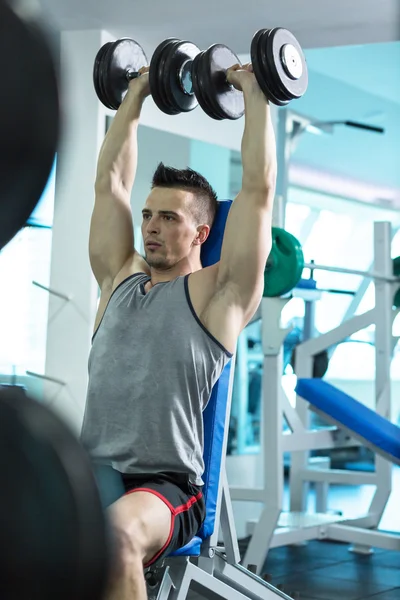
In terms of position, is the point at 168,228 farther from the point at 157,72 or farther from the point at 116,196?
the point at 157,72

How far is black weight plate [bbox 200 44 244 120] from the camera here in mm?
2078

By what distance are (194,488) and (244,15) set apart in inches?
89.0

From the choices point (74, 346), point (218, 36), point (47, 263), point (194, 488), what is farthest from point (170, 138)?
point (194, 488)

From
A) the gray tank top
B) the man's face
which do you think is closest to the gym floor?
the gray tank top

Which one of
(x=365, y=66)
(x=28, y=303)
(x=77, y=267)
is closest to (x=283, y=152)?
(x=77, y=267)

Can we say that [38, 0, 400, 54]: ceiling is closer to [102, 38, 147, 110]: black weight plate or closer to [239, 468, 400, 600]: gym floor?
[102, 38, 147, 110]: black weight plate

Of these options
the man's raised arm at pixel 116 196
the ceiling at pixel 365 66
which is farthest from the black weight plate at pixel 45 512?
the ceiling at pixel 365 66

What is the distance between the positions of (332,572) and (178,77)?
2.42 metres

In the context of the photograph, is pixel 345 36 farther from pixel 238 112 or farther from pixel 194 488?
pixel 194 488

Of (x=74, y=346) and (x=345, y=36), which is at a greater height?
(x=345, y=36)

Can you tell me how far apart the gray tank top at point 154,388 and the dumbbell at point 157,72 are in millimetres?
496

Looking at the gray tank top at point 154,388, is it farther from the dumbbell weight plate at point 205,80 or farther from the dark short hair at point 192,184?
the dumbbell weight plate at point 205,80

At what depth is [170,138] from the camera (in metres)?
4.09

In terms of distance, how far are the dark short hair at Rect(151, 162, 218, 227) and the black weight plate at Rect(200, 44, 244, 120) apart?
0.22m
